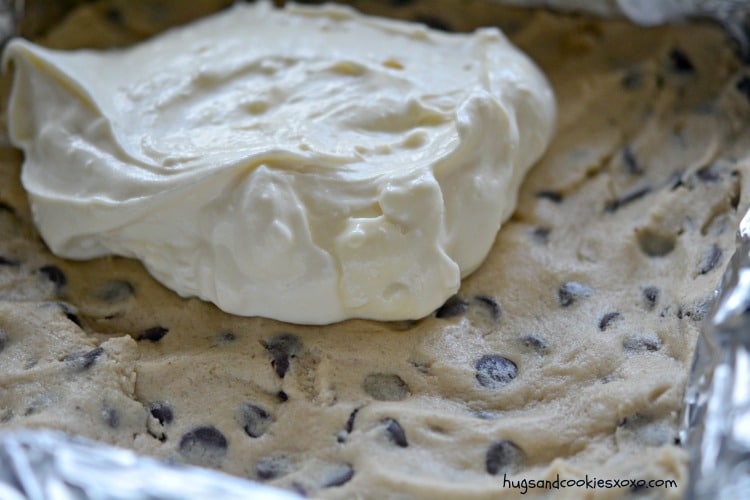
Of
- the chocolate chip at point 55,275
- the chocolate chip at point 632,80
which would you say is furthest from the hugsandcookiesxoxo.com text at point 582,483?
the chocolate chip at point 632,80

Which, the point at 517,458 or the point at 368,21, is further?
the point at 368,21

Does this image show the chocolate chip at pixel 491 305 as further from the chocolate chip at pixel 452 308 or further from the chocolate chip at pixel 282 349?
the chocolate chip at pixel 282 349

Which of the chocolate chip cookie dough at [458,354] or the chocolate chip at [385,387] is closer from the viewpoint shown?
the chocolate chip cookie dough at [458,354]

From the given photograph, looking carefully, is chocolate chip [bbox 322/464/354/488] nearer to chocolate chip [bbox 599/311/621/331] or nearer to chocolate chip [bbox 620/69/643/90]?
chocolate chip [bbox 599/311/621/331]

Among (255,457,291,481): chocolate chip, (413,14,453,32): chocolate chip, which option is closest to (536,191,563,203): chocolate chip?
(413,14,453,32): chocolate chip

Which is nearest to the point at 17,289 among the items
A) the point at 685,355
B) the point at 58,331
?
the point at 58,331

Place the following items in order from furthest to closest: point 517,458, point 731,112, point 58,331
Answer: point 731,112, point 58,331, point 517,458

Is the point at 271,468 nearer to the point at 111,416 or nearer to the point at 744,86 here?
the point at 111,416

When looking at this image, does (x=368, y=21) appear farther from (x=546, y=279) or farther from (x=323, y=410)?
(x=323, y=410)
